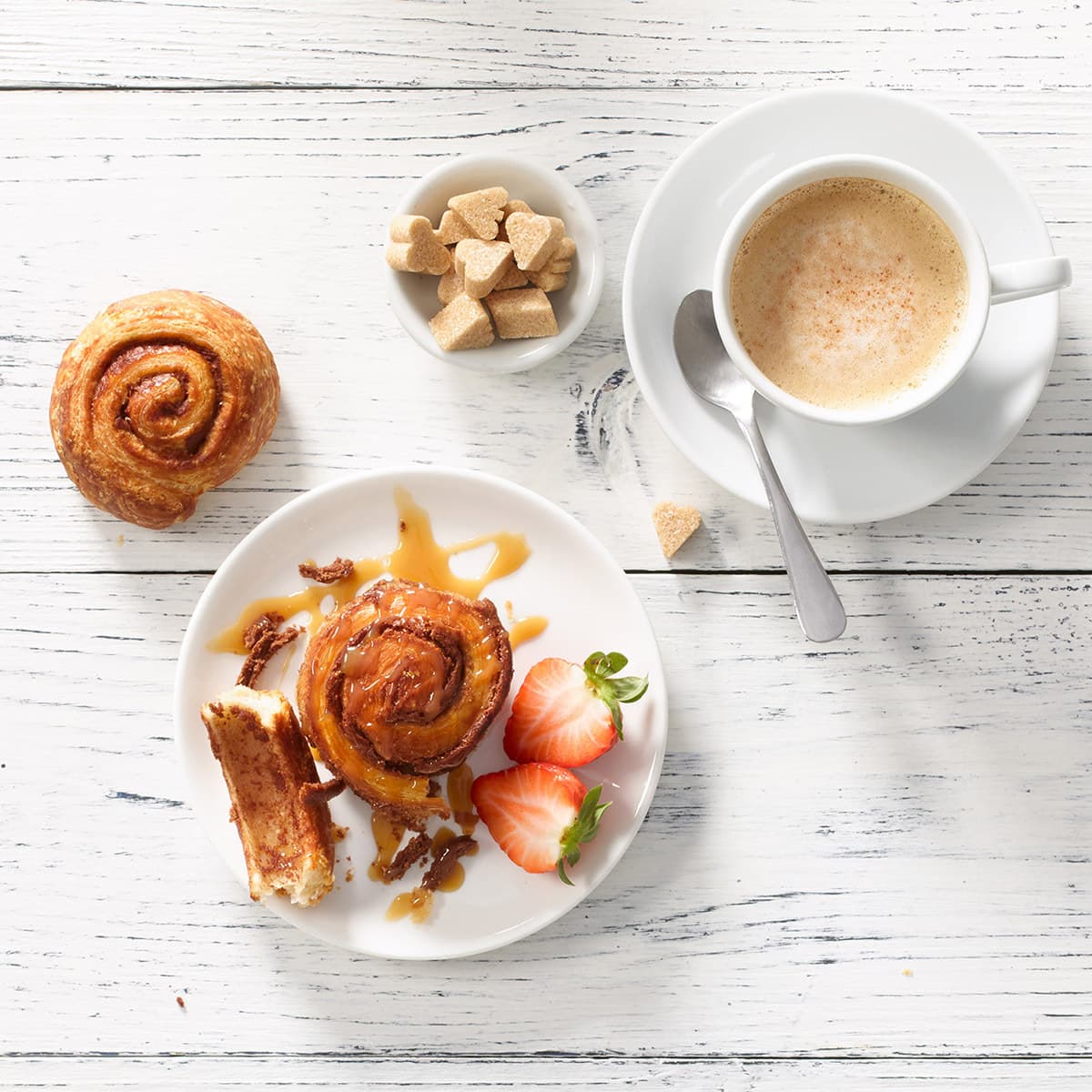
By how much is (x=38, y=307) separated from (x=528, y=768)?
0.92 metres

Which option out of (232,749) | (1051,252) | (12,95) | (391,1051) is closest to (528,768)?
(232,749)

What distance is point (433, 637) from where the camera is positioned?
1269 mm

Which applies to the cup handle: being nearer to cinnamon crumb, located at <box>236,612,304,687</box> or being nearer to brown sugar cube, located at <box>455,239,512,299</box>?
brown sugar cube, located at <box>455,239,512,299</box>

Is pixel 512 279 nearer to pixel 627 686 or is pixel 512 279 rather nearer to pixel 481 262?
pixel 481 262

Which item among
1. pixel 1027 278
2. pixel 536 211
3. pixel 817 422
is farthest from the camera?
pixel 536 211

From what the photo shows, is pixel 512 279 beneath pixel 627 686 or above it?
above

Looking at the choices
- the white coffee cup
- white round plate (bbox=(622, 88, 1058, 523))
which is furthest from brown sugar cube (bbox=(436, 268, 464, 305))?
the white coffee cup

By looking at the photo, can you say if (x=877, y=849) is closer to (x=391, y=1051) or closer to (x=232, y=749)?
(x=391, y=1051)

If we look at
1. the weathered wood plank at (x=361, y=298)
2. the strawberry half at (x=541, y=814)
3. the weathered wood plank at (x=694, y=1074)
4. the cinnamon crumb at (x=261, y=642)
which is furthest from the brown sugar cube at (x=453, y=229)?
the weathered wood plank at (x=694, y=1074)

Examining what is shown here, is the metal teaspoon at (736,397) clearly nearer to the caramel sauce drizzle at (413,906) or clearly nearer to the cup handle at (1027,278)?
the cup handle at (1027,278)

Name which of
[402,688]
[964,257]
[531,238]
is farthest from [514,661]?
[964,257]

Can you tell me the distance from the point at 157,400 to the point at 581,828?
75 centimetres

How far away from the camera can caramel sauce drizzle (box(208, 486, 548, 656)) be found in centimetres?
142

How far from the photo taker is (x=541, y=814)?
4.42 ft
